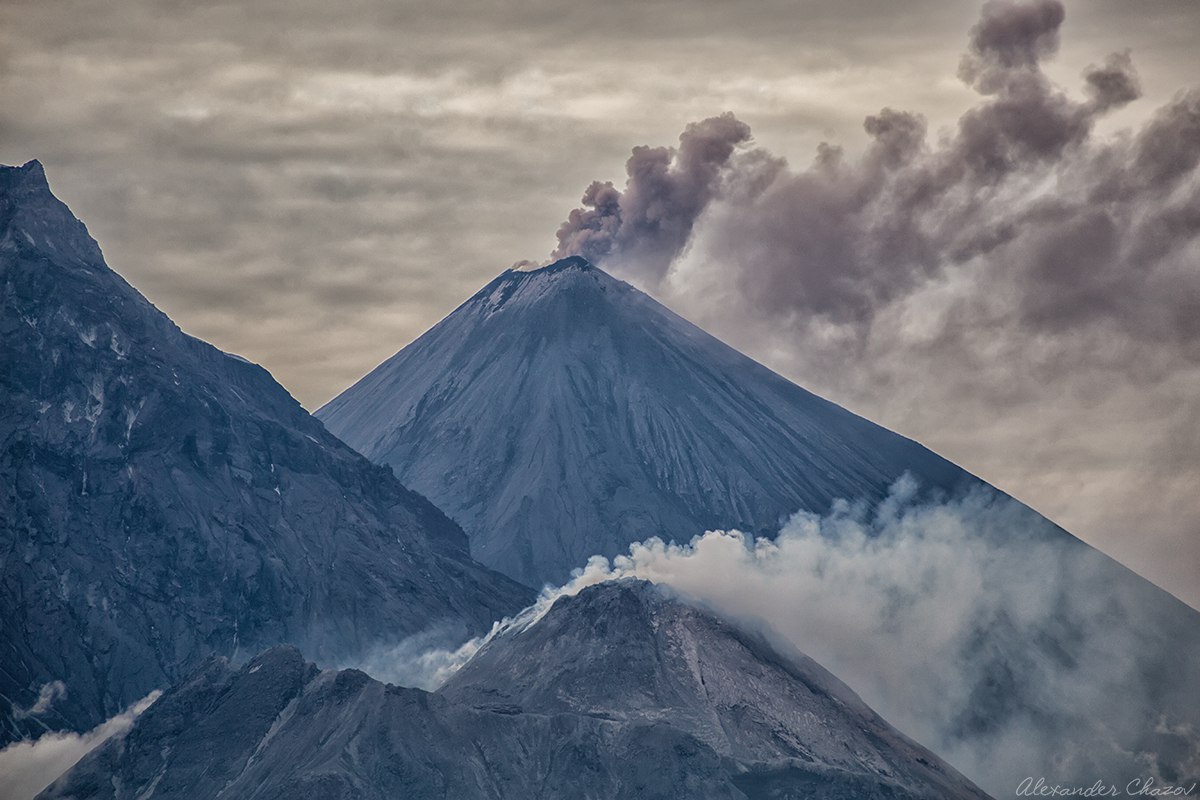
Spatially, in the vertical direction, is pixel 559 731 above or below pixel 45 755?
above

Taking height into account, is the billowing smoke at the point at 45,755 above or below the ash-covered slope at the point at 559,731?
below

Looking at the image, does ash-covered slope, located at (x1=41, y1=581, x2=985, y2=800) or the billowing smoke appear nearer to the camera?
ash-covered slope, located at (x1=41, y1=581, x2=985, y2=800)

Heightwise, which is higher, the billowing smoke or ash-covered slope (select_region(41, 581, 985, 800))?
ash-covered slope (select_region(41, 581, 985, 800))

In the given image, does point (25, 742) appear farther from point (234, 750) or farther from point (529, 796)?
point (529, 796)

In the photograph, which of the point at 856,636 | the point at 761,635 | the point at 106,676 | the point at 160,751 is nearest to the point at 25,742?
the point at 106,676
